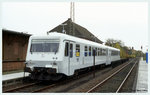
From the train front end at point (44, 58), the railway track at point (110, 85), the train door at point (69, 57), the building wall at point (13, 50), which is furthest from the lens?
the building wall at point (13, 50)

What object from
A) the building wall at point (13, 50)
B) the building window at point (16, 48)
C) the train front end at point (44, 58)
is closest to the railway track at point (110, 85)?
the train front end at point (44, 58)

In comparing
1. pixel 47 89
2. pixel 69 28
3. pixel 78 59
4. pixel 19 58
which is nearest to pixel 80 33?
pixel 69 28

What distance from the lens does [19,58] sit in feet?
65.3

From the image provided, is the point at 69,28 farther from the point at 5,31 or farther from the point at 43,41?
the point at 43,41

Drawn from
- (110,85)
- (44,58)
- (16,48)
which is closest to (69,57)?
(44,58)

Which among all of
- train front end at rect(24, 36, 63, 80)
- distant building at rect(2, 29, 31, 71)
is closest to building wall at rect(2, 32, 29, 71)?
distant building at rect(2, 29, 31, 71)

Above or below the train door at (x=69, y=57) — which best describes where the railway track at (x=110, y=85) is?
below

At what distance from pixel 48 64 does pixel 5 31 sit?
6692 mm

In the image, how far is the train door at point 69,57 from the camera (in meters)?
12.5

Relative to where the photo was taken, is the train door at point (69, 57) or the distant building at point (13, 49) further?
the distant building at point (13, 49)

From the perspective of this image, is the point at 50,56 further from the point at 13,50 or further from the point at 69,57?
the point at 13,50

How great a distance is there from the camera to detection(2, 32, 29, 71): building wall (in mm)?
17688

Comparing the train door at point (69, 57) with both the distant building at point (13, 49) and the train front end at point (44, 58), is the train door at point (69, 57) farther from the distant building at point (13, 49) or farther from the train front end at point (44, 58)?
the distant building at point (13, 49)

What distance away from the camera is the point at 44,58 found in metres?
12.2
